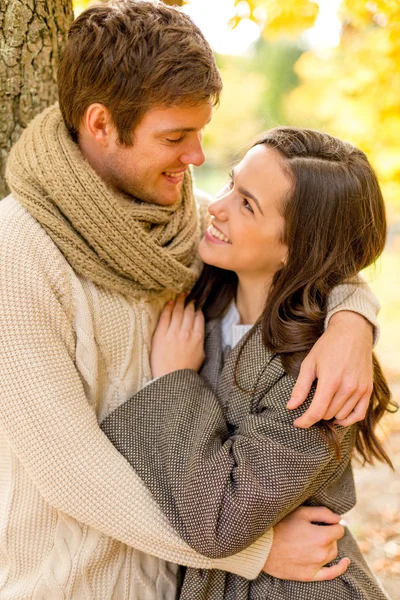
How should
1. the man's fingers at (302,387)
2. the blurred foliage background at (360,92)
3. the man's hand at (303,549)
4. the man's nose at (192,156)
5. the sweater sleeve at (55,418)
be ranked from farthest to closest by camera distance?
the blurred foliage background at (360,92), the man's nose at (192,156), the man's hand at (303,549), the man's fingers at (302,387), the sweater sleeve at (55,418)

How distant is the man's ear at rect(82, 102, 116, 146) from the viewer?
2.00 metres

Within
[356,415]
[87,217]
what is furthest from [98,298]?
[356,415]

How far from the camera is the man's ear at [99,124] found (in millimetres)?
2000

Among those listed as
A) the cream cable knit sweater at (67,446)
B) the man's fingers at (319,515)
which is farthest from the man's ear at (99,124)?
the man's fingers at (319,515)

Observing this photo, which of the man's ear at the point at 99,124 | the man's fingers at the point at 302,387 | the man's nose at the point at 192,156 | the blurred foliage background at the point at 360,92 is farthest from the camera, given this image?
the blurred foliage background at the point at 360,92

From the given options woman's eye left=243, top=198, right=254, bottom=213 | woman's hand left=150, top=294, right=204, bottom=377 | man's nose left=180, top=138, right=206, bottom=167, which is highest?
man's nose left=180, top=138, right=206, bottom=167

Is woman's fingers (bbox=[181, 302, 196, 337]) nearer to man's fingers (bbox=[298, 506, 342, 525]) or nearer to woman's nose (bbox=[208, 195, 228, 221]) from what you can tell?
woman's nose (bbox=[208, 195, 228, 221])

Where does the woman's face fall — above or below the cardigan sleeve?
above

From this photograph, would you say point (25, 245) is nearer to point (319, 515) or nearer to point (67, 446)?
point (67, 446)

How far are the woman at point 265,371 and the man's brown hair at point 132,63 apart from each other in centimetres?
32

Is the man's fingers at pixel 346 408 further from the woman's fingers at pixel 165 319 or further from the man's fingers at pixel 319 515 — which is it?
the woman's fingers at pixel 165 319

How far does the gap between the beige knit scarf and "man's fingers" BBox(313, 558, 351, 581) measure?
36.9 inches

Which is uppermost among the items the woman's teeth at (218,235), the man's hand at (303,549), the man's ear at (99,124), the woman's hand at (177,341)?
the man's ear at (99,124)

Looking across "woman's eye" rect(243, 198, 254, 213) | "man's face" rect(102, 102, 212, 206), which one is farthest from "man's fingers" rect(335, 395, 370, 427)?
"man's face" rect(102, 102, 212, 206)
